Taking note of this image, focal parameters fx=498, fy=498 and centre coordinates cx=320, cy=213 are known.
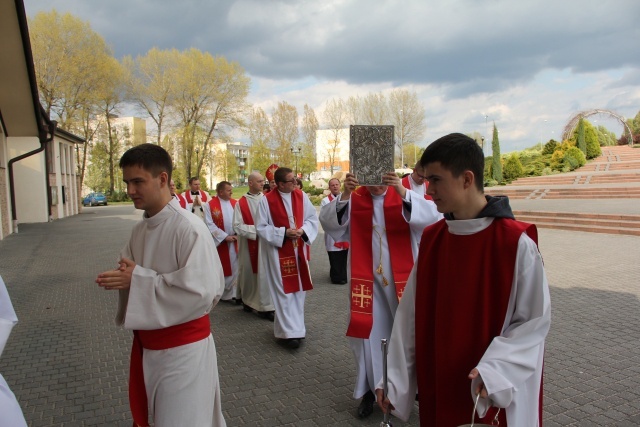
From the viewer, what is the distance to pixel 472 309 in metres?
2.16

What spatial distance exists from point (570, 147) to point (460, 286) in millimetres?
40883

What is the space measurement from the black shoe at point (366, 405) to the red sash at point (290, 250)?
89.6 inches

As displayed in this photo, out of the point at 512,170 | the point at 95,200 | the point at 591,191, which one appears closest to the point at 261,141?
the point at 95,200

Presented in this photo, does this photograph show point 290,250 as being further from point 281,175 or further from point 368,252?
point 368,252

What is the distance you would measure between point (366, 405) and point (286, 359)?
171 cm

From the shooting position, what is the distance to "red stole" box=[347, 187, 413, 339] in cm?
412

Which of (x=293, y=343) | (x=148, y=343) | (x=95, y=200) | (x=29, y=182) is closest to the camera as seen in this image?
(x=148, y=343)

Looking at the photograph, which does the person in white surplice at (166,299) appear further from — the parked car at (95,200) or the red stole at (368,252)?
the parked car at (95,200)

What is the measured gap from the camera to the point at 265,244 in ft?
22.7

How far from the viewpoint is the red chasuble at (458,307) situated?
210 centimetres

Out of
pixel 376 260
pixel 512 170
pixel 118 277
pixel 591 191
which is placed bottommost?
pixel 591 191

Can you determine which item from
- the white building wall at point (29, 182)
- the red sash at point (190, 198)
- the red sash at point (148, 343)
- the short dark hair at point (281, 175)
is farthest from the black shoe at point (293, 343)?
the white building wall at point (29, 182)

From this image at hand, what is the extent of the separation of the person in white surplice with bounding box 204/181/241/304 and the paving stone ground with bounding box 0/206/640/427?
55 centimetres

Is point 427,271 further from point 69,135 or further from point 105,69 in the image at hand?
point 105,69
